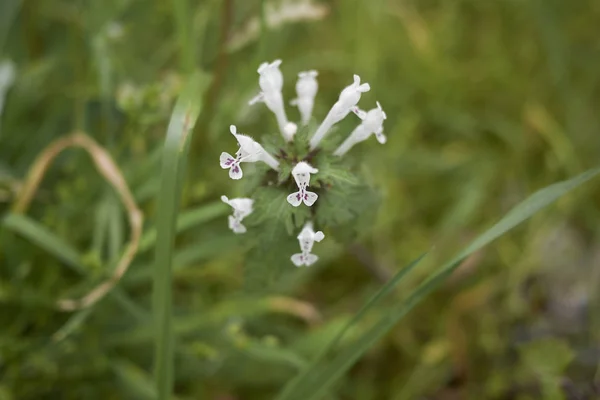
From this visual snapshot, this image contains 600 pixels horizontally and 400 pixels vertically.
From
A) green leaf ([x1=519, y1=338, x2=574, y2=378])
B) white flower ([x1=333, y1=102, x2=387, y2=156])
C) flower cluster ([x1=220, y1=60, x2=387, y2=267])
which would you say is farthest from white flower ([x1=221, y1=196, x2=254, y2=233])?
green leaf ([x1=519, y1=338, x2=574, y2=378])

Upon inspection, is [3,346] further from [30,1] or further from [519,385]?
[519,385]

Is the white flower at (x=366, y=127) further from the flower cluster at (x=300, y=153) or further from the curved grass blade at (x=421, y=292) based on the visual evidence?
the curved grass blade at (x=421, y=292)

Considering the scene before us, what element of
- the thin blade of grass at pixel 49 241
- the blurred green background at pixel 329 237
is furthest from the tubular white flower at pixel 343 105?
the thin blade of grass at pixel 49 241

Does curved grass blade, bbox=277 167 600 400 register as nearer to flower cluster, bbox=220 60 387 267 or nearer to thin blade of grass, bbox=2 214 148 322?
flower cluster, bbox=220 60 387 267

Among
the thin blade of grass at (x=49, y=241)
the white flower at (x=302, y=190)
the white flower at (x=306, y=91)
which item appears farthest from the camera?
the thin blade of grass at (x=49, y=241)

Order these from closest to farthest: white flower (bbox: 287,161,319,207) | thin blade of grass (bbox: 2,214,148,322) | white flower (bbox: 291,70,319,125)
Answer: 1. white flower (bbox: 287,161,319,207)
2. white flower (bbox: 291,70,319,125)
3. thin blade of grass (bbox: 2,214,148,322)

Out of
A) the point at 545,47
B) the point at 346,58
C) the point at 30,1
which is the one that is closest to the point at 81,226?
the point at 30,1

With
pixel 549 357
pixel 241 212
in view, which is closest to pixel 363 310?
pixel 241 212
